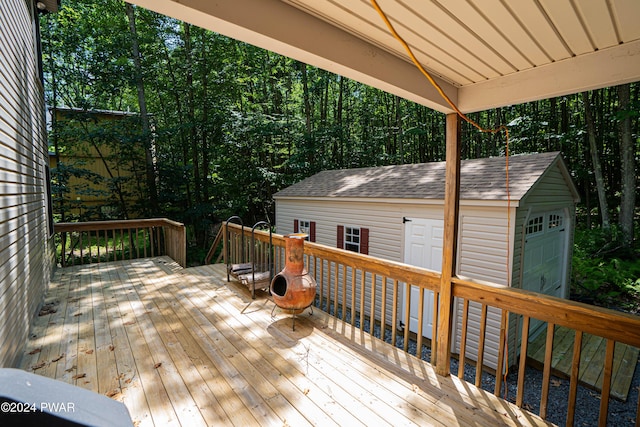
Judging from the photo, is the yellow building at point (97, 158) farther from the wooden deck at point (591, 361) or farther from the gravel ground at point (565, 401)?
the wooden deck at point (591, 361)

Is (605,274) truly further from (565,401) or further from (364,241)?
(364,241)

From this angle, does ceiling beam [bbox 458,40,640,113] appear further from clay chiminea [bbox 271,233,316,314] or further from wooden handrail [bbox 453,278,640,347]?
clay chiminea [bbox 271,233,316,314]

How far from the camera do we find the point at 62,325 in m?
3.44

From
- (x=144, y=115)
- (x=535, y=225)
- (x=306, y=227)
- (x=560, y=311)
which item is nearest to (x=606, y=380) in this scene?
(x=560, y=311)

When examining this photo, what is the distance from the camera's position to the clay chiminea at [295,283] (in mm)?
3367

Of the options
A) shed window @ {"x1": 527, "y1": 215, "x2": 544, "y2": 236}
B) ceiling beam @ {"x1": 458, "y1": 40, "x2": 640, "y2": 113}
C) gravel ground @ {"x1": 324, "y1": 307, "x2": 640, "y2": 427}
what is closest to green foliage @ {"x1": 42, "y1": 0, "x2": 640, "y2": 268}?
shed window @ {"x1": 527, "y1": 215, "x2": 544, "y2": 236}

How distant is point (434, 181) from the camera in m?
6.54

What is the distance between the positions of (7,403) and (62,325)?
3670 millimetres

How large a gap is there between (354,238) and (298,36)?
6410 mm

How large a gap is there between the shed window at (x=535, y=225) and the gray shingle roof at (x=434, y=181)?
0.87 m

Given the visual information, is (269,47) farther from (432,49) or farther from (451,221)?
(451,221)

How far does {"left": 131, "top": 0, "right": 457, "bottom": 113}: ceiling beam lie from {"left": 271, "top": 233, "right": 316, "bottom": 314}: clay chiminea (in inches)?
77.1

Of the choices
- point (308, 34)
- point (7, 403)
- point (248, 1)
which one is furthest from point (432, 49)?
point (7, 403)

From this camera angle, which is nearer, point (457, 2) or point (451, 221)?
point (457, 2)
